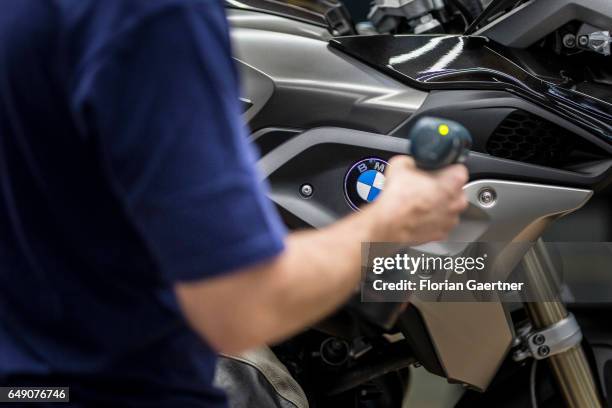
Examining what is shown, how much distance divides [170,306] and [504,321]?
869 millimetres

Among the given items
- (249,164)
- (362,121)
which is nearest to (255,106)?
(362,121)

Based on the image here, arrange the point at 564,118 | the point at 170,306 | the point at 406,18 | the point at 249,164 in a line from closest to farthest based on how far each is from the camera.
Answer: the point at 249,164, the point at 170,306, the point at 564,118, the point at 406,18

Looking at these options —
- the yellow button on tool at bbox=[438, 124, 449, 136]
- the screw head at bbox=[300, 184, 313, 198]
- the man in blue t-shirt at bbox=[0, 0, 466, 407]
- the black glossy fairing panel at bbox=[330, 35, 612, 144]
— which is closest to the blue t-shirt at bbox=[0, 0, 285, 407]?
the man in blue t-shirt at bbox=[0, 0, 466, 407]

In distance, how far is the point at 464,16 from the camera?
71.4 inches

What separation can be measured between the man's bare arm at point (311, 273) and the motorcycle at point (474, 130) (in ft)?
1.91

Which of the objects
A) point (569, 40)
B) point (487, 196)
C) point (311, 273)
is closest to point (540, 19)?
point (569, 40)

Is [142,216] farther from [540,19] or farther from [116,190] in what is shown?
[540,19]

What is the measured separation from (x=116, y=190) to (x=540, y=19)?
1068mm

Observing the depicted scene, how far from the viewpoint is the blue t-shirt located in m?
0.73

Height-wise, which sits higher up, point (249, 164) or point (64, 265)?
point (249, 164)

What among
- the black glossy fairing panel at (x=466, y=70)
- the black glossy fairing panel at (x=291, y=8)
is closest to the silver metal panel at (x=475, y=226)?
the black glossy fairing panel at (x=466, y=70)

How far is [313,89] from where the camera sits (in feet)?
5.08

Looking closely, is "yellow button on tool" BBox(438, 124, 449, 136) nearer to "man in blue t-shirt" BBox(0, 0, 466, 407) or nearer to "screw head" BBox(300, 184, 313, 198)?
"man in blue t-shirt" BBox(0, 0, 466, 407)

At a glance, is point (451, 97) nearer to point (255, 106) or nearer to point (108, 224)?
point (255, 106)
